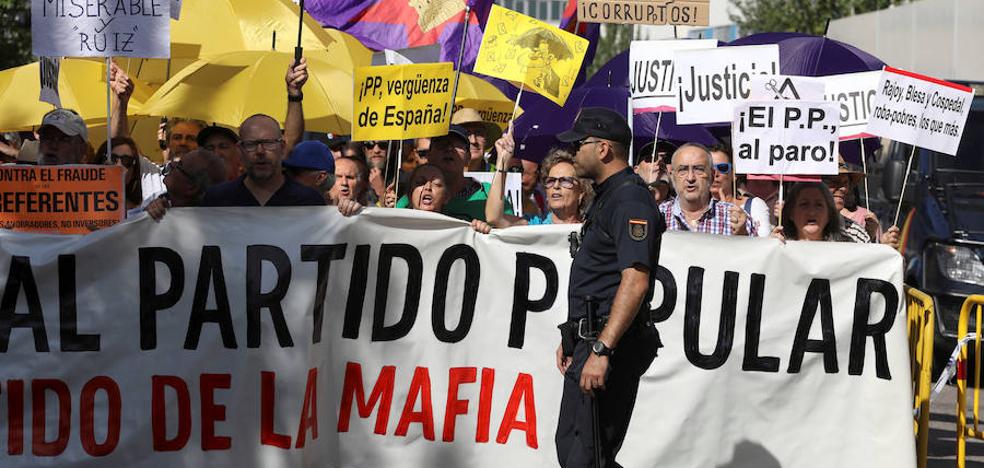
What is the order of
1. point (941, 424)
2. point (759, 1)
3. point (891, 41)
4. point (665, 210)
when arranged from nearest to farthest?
point (665, 210) → point (941, 424) → point (891, 41) → point (759, 1)

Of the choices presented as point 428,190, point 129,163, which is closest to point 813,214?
point 428,190

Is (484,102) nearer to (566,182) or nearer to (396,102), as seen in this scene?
(396,102)

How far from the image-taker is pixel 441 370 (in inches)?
331

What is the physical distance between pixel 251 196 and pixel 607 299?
2.36 meters

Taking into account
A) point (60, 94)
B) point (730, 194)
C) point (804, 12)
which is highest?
point (804, 12)

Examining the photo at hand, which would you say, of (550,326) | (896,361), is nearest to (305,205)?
(550,326)

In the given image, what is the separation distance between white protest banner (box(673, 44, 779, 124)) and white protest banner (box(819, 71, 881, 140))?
3.11 ft

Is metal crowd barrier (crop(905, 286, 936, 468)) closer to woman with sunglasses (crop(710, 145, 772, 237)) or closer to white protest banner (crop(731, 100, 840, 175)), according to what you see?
white protest banner (crop(731, 100, 840, 175))

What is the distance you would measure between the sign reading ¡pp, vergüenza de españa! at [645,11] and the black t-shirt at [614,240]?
495cm

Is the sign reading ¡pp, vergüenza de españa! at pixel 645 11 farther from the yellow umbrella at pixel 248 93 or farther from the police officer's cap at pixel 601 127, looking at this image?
the police officer's cap at pixel 601 127

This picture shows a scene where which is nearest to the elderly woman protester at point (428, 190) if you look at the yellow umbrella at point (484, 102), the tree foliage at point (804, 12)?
the yellow umbrella at point (484, 102)

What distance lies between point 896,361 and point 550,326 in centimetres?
175

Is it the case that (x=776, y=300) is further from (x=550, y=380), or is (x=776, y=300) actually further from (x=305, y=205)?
(x=305, y=205)

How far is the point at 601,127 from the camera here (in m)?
6.96
